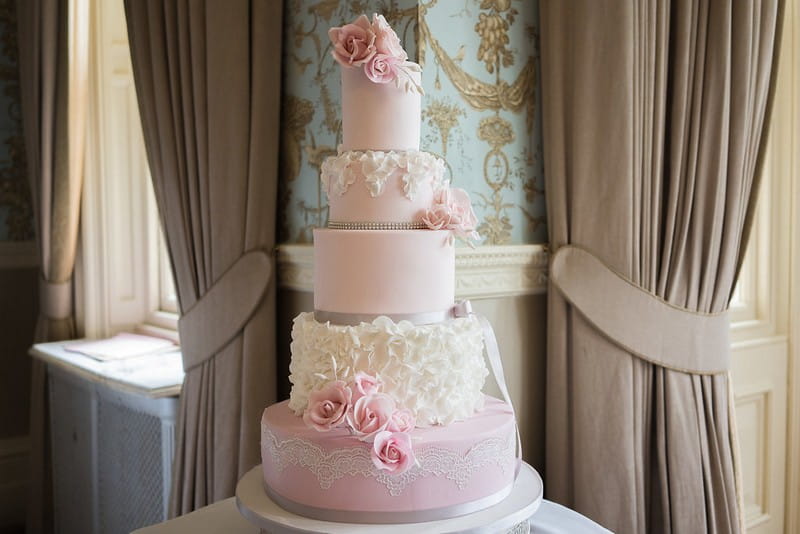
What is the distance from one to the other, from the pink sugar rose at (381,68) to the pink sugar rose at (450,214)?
25cm

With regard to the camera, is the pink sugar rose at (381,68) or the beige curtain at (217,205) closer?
the pink sugar rose at (381,68)

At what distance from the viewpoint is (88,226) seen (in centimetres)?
340

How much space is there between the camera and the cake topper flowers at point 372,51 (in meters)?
1.47

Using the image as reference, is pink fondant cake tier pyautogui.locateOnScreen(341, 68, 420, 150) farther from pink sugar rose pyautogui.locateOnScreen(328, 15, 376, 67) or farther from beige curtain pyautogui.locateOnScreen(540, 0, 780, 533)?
beige curtain pyautogui.locateOnScreen(540, 0, 780, 533)

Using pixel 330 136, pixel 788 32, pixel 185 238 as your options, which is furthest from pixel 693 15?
pixel 185 238

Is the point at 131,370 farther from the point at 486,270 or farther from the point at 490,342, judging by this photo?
the point at 490,342

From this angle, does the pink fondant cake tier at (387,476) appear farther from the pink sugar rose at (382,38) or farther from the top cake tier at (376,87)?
the pink sugar rose at (382,38)

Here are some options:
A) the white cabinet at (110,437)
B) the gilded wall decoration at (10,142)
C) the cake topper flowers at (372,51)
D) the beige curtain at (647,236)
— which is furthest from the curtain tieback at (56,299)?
the cake topper flowers at (372,51)

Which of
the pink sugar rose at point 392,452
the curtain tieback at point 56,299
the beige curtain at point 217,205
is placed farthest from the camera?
the curtain tieback at point 56,299

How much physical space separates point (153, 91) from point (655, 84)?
160 centimetres

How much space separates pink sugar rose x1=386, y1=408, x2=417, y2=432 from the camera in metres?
1.32

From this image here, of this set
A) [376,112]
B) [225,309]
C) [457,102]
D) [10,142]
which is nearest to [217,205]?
[225,309]

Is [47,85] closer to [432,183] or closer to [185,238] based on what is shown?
[185,238]

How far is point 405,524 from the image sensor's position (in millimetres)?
1352
